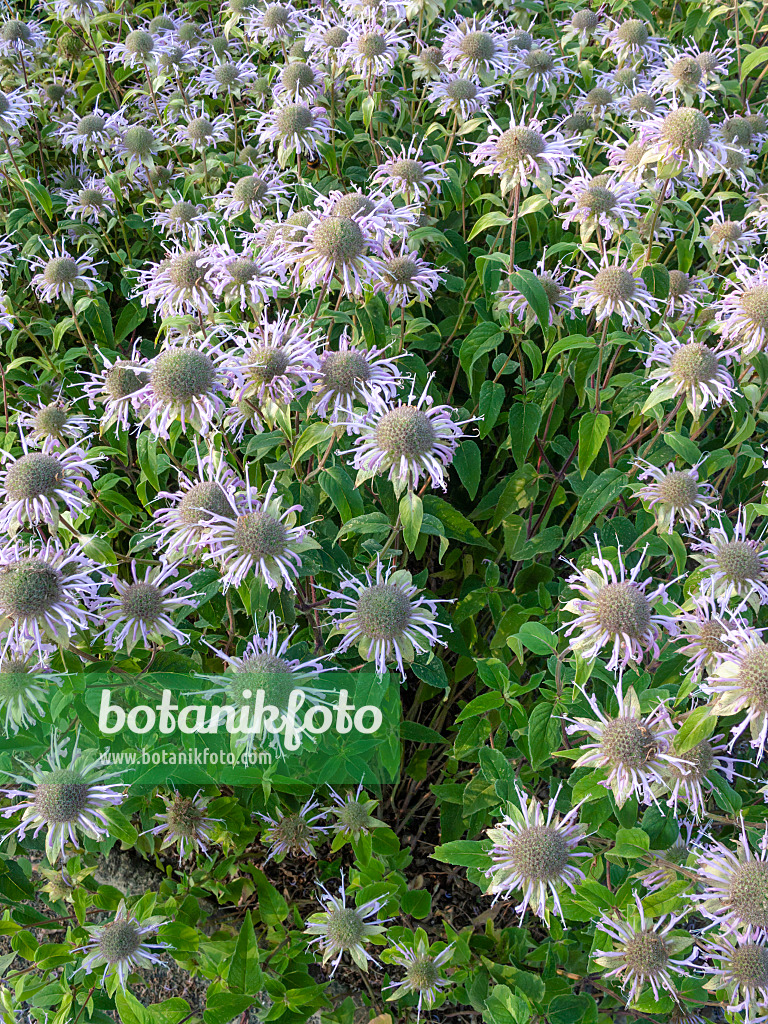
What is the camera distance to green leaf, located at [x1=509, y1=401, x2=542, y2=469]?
1.83m

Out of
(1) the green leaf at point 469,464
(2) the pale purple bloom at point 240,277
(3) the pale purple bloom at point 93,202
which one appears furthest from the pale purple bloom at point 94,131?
(1) the green leaf at point 469,464

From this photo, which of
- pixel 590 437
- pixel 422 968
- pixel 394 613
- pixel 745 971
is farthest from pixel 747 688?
pixel 422 968

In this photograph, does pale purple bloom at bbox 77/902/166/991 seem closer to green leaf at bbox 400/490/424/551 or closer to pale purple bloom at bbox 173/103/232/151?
green leaf at bbox 400/490/424/551

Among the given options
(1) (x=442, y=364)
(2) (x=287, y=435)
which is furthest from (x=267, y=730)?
(1) (x=442, y=364)

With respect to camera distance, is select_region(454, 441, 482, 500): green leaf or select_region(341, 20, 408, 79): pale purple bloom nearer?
select_region(454, 441, 482, 500): green leaf

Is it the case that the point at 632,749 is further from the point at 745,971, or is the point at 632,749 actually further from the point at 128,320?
the point at 128,320

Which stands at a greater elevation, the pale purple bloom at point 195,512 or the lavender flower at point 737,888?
the pale purple bloom at point 195,512

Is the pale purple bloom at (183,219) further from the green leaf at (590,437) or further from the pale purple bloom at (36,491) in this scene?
the green leaf at (590,437)

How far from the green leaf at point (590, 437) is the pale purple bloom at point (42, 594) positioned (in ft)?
3.19

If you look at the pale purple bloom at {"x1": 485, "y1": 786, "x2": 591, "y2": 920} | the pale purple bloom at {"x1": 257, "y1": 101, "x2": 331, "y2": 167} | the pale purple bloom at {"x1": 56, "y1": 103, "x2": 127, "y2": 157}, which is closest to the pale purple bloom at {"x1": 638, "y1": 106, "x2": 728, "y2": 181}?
the pale purple bloom at {"x1": 257, "y1": 101, "x2": 331, "y2": 167}

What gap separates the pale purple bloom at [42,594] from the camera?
4.08ft

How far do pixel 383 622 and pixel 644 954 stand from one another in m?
0.66

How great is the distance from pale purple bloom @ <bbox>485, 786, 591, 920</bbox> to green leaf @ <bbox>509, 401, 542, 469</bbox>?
0.75m

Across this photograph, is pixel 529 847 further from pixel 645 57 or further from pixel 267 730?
pixel 645 57
